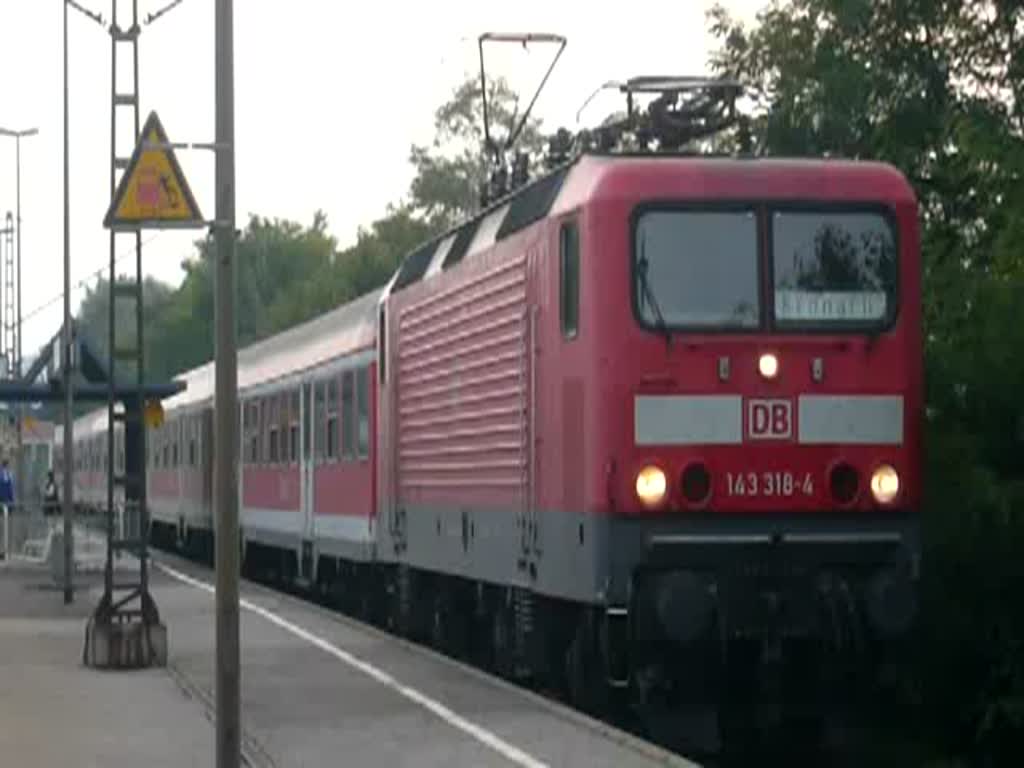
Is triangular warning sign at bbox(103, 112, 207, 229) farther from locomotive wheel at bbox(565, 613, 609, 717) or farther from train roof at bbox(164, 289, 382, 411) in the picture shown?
train roof at bbox(164, 289, 382, 411)

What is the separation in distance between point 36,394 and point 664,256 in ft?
90.8

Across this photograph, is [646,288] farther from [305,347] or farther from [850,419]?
[305,347]

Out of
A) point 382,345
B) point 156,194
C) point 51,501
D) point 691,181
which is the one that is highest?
point 691,181

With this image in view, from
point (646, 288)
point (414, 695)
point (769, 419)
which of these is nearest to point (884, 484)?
point (769, 419)

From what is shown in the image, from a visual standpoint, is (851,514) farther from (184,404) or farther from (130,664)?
(184,404)

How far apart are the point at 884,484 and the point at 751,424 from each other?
0.86m

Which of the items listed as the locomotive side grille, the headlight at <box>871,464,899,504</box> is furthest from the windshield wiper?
the locomotive side grille

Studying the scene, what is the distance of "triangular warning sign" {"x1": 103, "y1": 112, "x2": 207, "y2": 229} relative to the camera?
1433 centimetres

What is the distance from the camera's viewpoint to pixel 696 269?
53.1 ft

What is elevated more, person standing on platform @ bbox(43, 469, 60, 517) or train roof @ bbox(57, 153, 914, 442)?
train roof @ bbox(57, 153, 914, 442)

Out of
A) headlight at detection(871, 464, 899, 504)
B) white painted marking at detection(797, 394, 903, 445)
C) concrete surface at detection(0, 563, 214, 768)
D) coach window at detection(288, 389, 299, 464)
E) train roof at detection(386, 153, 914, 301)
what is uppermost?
train roof at detection(386, 153, 914, 301)

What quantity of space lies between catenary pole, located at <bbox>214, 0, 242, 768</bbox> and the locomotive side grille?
4.54 metres

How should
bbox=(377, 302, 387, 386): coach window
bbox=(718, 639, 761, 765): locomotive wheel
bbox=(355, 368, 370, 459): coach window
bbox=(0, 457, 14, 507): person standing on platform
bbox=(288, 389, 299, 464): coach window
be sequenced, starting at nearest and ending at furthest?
bbox=(718, 639, 761, 765): locomotive wheel, bbox=(377, 302, 387, 386): coach window, bbox=(355, 368, 370, 459): coach window, bbox=(288, 389, 299, 464): coach window, bbox=(0, 457, 14, 507): person standing on platform

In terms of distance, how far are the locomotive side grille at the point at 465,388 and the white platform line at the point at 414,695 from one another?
1.43 metres
